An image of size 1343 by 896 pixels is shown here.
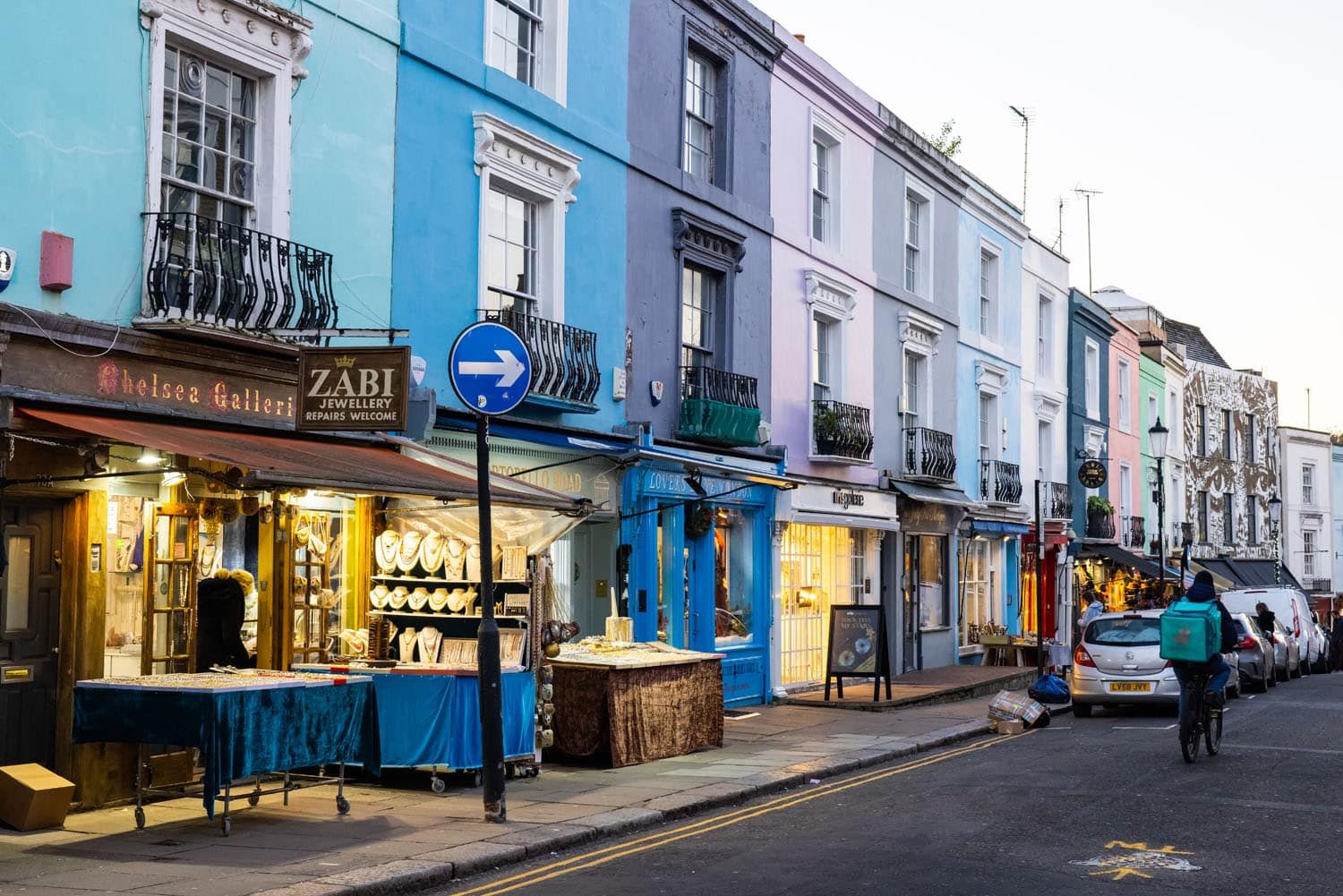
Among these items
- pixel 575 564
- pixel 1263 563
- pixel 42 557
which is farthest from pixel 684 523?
pixel 1263 563

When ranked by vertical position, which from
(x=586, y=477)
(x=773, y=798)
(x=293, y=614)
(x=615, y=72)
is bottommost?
(x=773, y=798)

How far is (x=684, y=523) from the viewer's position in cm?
1978

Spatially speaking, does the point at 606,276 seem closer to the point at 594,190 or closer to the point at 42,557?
the point at 594,190

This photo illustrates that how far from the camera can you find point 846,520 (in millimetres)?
23766

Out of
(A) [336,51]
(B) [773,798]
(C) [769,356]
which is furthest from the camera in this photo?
(C) [769,356]

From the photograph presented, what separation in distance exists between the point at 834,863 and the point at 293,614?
6200 millimetres

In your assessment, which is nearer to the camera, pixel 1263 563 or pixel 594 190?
pixel 594 190

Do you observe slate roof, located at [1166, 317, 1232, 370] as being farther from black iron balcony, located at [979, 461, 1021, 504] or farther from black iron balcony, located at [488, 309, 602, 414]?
black iron balcony, located at [488, 309, 602, 414]

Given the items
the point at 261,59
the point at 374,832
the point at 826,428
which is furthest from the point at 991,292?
the point at 374,832

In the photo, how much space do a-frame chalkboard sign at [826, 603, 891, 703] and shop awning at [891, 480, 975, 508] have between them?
5.05m

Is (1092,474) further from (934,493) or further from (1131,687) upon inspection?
(1131,687)

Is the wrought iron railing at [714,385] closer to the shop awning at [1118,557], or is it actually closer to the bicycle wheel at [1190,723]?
the bicycle wheel at [1190,723]

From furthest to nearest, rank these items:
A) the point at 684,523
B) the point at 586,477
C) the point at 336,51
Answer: the point at 684,523 < the point at 586,477 < the point at 336,51

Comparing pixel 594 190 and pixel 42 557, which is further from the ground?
pixel 594 190
